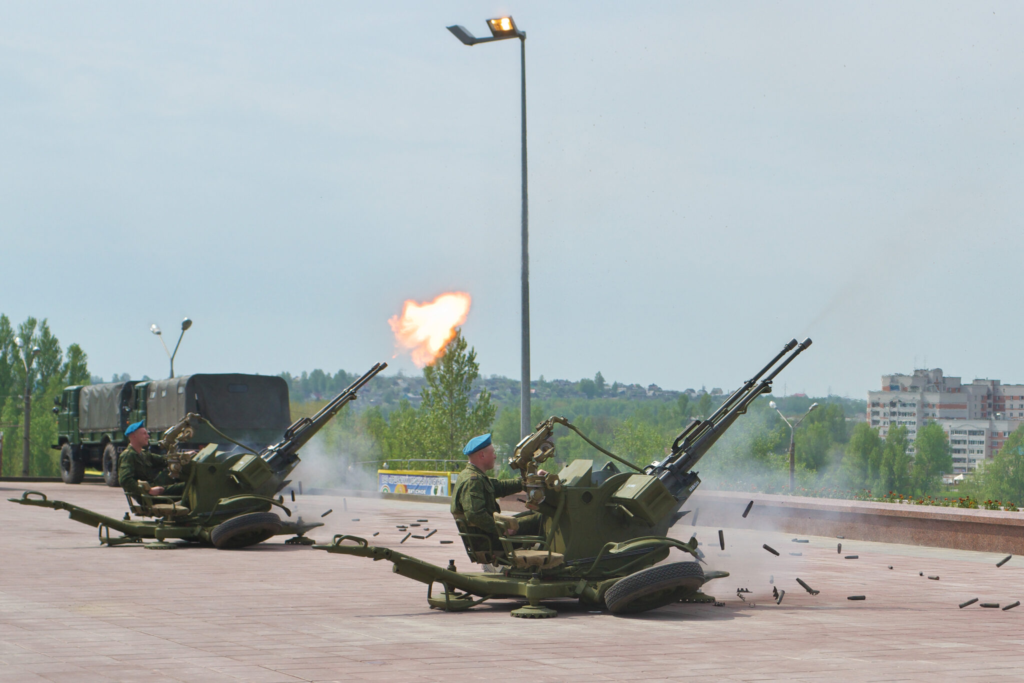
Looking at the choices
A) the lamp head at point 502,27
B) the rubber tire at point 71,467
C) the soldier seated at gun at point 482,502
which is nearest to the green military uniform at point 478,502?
the soldier seated at gun at point 482,502

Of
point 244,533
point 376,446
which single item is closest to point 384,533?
point 244,533

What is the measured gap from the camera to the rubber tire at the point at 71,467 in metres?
40.1

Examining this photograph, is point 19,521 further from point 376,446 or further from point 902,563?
point 376,446

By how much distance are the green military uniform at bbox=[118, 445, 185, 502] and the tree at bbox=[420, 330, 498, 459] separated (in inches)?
1680

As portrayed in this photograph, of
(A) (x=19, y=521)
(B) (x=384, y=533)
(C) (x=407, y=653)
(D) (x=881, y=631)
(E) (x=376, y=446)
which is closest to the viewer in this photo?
(C) (x=407, y=653)

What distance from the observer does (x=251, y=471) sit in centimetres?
1711

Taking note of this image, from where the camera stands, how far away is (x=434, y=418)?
60.8 m

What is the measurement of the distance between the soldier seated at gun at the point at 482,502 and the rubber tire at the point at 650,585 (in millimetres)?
1095

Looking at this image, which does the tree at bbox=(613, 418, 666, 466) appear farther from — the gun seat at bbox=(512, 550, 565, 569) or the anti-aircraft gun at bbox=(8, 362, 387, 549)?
the gun seat at bbox=(512, 550, 565, 569)

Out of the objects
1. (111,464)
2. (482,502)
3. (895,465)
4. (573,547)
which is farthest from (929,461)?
(482,502)

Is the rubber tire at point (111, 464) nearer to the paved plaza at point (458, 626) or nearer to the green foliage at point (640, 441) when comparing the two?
the green foliage at point (640, 441)

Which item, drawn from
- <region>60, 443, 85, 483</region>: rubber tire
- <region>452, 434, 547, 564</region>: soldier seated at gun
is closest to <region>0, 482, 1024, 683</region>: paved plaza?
<region>452, 434, 547, 564</region>: soldier seated at gun

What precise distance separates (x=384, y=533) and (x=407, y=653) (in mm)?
11942

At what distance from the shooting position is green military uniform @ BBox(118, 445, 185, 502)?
16891mm
